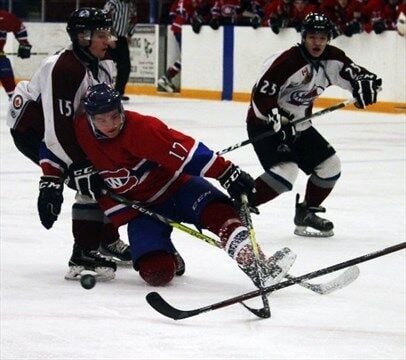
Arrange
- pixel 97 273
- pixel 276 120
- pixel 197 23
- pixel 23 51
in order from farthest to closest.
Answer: pixel 197 23, pixel 23 51, pixel 276 120, pixel 97 273

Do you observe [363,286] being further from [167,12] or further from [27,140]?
[167,12]

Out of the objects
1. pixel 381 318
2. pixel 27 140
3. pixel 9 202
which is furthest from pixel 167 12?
pixel 381 318

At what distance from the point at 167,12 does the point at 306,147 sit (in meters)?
9.16

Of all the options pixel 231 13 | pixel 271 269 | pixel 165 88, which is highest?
pixel 231 13

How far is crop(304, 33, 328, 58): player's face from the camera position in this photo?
4398 mm

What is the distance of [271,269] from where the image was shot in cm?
329


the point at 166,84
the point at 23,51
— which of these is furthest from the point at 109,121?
the point at 166,84

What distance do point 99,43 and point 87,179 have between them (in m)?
0.44

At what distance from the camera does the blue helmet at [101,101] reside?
3314 millimetres

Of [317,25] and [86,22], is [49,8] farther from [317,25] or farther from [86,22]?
[86,22]

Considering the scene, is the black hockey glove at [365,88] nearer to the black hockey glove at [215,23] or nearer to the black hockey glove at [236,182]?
the black hockey glove at [236,182]

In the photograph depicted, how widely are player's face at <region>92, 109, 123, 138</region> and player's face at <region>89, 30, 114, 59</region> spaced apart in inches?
14.7

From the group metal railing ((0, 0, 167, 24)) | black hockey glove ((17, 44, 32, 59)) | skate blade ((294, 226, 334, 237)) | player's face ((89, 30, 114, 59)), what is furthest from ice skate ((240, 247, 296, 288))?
metal railing ((0, 0, 167, 24))

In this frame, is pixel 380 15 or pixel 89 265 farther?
pixel 380 15
